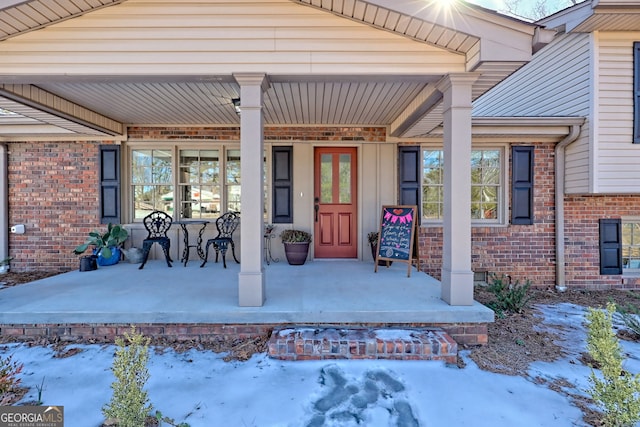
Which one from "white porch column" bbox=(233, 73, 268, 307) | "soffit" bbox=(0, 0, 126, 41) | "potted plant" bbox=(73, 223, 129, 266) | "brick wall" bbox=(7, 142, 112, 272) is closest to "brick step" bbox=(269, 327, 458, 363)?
"white porch column" bbox=(233, 73, 268, 307)

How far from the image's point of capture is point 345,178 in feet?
17.5

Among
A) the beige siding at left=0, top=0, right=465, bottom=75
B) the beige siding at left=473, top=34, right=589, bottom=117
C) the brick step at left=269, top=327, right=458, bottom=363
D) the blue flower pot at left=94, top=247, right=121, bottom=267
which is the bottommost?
the brick step at left=269, top=327, right=458, bottom=363

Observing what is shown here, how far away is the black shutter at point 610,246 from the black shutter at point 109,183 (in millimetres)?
7606

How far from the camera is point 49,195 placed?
518 cm

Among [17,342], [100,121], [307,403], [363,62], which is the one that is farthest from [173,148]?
[307,403]

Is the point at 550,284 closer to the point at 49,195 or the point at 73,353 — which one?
the point at 73,353

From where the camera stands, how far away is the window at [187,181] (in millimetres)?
5375

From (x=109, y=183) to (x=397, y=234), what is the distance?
14.9ft

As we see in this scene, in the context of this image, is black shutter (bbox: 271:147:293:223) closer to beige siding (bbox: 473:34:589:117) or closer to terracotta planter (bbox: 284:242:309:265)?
terracotta planter (bbox: 284:242:309:265)

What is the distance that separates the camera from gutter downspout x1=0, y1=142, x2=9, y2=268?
5066mm

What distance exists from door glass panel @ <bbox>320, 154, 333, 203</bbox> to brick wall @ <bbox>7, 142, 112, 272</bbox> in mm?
3630

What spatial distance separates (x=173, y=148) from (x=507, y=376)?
5288mm

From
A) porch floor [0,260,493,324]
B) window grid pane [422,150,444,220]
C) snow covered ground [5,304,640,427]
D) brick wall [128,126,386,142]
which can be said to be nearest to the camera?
snow covered ground [5,304,640,427]

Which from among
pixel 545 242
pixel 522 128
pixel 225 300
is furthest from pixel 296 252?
pixel 545 242
